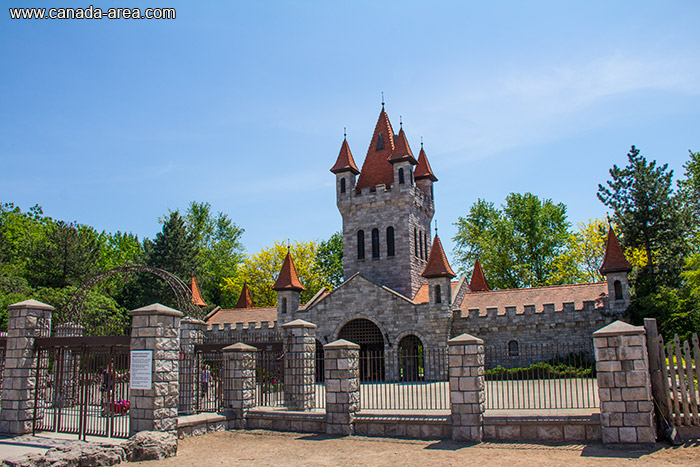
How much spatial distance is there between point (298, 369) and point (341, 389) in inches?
74.8

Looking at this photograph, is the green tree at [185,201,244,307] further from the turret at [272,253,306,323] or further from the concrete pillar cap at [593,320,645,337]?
the concrete pillar cap at [593,320,645,337]

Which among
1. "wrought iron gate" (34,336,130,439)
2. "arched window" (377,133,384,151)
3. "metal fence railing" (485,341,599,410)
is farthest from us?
"arched window" (377,133,384,151)

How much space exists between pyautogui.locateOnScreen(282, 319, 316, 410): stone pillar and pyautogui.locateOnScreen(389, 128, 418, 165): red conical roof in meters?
19.6

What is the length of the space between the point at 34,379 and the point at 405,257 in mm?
22103

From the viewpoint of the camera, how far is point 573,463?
8.58 m

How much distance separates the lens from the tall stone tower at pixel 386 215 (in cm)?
3153

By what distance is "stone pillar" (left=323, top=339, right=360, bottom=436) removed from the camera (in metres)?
11.7

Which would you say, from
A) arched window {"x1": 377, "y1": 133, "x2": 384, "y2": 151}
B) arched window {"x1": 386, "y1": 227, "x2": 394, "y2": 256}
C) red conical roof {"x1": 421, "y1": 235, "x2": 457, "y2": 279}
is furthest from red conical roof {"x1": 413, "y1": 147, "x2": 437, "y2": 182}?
red conical roof {"x1": 421, "y1": 235, "x2": 457, "y2": 279}

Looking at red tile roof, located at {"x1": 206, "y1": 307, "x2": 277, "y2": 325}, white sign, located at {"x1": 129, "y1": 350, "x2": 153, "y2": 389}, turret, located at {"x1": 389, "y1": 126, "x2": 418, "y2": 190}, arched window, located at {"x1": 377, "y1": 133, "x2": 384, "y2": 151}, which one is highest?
arched window, located at {"x1": 377, "y1": 133, "x2": 384, "y2": 151}

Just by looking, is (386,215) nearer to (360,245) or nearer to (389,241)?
(389,241)

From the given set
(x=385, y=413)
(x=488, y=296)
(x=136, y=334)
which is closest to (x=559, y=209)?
(x=488, y=296)

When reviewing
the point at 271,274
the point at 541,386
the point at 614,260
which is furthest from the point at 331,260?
the point at 541,386

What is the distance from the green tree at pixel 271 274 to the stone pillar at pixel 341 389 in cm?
3466

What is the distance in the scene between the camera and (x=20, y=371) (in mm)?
11352
